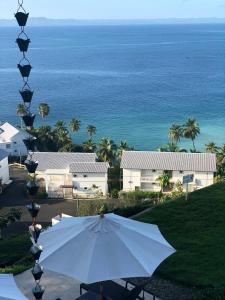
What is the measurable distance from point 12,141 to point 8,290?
152 ft

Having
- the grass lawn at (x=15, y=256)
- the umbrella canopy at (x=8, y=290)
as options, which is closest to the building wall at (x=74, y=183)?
the grass lawn at (x=15, y=256)

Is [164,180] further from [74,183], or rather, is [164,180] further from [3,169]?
[3,169]

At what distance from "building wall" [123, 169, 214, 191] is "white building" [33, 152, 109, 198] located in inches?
74.5

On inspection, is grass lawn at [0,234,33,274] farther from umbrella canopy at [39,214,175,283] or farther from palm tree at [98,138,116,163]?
palm tree at [98,138,116,163]

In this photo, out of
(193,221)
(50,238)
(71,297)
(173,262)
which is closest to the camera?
(50,238)

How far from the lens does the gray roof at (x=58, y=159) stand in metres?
40.7

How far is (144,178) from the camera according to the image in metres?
39.3

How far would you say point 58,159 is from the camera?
41.3 m

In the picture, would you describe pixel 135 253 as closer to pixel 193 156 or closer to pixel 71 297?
pixel 71 297

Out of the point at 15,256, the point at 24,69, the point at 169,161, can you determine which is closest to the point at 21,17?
the point at 24,69

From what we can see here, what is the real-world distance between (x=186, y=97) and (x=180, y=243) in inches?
3662

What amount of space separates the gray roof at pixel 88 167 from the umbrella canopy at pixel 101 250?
97.2ft

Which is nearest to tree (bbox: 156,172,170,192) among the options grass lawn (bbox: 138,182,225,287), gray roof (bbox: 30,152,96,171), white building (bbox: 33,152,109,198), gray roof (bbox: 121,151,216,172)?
gray roof (bbox: 121,151,216,172)

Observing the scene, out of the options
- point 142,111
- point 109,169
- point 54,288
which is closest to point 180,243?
point 54,288
